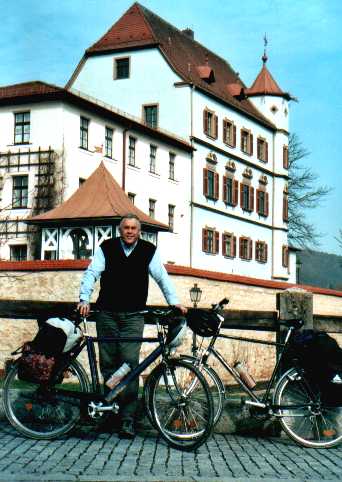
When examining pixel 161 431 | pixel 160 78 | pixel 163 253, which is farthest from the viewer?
pixel 160 78

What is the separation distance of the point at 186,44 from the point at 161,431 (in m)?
51.9

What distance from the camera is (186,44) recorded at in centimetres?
5728

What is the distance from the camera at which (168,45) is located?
173 ft

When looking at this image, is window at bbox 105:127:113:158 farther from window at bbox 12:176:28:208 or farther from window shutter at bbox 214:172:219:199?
window shutter at bbox 214:172:219:199

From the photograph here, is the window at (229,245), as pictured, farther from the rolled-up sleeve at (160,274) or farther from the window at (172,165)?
the rolled-up sleeve at (160,274)

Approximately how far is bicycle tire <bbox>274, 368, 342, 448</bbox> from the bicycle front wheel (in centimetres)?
82

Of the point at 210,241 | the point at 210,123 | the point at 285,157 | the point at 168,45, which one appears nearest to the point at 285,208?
the point at 285,157

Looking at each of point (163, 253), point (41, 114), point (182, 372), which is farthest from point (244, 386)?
point (163, 253)

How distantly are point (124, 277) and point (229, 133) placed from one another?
47.3 meters

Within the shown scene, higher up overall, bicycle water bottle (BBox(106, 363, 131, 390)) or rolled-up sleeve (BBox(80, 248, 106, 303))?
rolled-up sleeve (BBox(80, 248, 106, 303))

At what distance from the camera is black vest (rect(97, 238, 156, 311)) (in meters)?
7.98

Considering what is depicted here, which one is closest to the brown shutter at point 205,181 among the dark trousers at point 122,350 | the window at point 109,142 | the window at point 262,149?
the window at point 109,142

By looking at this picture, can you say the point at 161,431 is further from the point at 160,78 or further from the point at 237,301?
the point at 160,78

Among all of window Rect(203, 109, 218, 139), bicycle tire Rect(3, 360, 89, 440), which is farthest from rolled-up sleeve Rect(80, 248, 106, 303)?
window Rect(203, 109, 218, 139)
